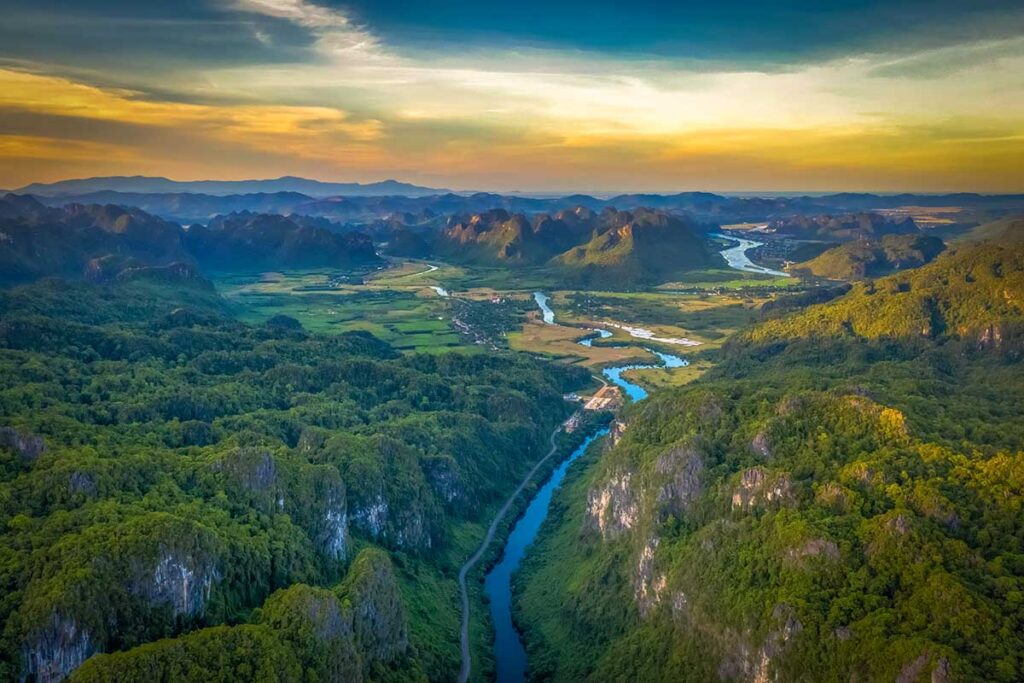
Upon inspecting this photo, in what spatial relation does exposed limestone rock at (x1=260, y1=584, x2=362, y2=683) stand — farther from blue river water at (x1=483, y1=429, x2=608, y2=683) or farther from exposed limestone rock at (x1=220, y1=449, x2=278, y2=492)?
blue river water at (x1=483, y1=429, x2=608, y2=683)

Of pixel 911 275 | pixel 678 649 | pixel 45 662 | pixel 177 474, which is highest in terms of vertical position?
pixel 911 275

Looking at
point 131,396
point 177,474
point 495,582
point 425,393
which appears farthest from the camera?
point 425,393

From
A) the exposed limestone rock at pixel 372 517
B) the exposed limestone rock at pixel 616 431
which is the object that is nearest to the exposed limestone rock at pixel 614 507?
the exposed limestone rock at pixel 616 431

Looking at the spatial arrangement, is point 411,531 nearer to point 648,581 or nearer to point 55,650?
point 648,581

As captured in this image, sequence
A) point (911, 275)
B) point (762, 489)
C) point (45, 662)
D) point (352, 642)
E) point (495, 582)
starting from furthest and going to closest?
point (911, 275), point (495, 582), point (762, 489), point (352, 642), point (45, 662)

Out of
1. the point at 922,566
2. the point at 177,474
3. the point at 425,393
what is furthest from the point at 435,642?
the point at 425,393

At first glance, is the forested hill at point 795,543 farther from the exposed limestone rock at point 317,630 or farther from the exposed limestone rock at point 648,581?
the exposed limestone rock at point 317,630

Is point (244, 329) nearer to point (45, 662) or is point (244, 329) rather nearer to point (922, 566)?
point (45, 662)

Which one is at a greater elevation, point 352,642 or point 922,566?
point 922,566

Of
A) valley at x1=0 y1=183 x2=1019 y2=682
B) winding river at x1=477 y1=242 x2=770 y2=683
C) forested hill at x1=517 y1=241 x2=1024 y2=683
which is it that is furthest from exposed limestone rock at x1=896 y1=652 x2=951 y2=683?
winding river at x1=477 y1=242 x2=770 y2=683
